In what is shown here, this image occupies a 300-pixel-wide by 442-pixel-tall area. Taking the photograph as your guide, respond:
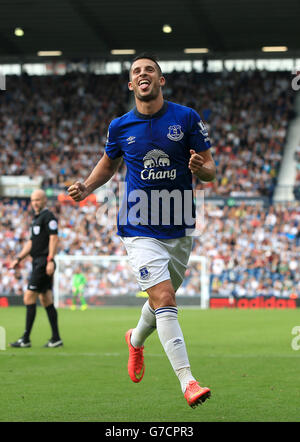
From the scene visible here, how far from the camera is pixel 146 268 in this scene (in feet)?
18.6

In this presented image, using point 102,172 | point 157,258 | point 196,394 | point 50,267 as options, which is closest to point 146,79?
point 102,172

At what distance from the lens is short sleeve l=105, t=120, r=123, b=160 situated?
6133mm

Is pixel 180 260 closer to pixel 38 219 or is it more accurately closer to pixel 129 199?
pixel 129 199

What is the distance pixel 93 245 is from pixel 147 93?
844 inches

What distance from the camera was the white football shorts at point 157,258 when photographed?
5652 millimetres

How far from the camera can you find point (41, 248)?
37.9ft

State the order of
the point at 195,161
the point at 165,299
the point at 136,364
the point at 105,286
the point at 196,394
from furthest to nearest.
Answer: the point at 105,286 → the point at 136,364 → the point at 165,299 → the point at 195,161 → the point at 196,394

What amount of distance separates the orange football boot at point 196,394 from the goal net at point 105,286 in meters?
18.8

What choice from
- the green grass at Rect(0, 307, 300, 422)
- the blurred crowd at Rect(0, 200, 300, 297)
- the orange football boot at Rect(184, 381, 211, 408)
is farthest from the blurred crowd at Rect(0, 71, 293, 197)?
the orange football boot at Rect(184, 381, 211, 408)

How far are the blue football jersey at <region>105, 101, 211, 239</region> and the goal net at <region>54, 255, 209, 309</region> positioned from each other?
18.1m

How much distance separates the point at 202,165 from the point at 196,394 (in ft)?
5.20

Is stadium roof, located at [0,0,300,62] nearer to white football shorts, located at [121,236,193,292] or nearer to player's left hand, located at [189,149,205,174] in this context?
white football shorts, located at [121,236,193,292]

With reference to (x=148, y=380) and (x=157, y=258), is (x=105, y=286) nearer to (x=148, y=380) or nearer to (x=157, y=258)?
(x=148, y=380)

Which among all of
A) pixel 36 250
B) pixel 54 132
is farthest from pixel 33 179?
pixel 36 250
